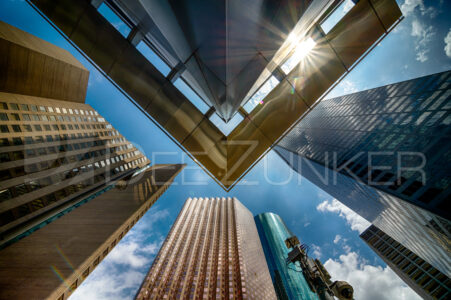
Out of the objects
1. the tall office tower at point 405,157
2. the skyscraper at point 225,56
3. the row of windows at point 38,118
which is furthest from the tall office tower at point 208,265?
the skyscraper at point 225,56

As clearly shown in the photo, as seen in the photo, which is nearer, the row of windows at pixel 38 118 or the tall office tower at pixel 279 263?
the row of windows at pixel 38 118

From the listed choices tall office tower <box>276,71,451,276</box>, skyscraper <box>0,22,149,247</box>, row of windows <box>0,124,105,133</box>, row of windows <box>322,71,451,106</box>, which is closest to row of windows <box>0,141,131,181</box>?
skyscraper <box>0,22,149,247</box>

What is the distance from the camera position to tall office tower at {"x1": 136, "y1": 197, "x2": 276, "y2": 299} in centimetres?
6241

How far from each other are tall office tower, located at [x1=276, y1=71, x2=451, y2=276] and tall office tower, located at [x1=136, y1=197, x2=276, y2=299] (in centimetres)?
5434

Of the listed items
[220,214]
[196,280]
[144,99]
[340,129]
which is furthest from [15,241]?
[220,214]

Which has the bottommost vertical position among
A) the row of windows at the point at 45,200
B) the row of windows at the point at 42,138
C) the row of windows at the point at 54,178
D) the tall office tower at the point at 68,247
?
the tall office tower at the point at 68,247

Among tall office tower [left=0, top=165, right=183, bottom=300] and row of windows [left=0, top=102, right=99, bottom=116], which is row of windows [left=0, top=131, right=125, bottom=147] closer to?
row of windows [left=0, top=102, right=99, bottom=116]

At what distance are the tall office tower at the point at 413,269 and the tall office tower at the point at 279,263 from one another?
116 ft

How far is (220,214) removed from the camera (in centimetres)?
11056

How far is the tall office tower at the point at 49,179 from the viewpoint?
2453 centimetres

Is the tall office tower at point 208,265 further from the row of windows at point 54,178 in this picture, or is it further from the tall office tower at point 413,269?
the tall office tower at point 413,269

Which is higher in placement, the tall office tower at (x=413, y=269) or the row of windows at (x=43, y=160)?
the row of windows at (x=43, y=160)

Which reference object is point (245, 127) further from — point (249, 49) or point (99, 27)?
point (99, 27)

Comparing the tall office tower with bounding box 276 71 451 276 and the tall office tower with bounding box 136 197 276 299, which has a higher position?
the tall office tower with bounding box 276 71 451 276
